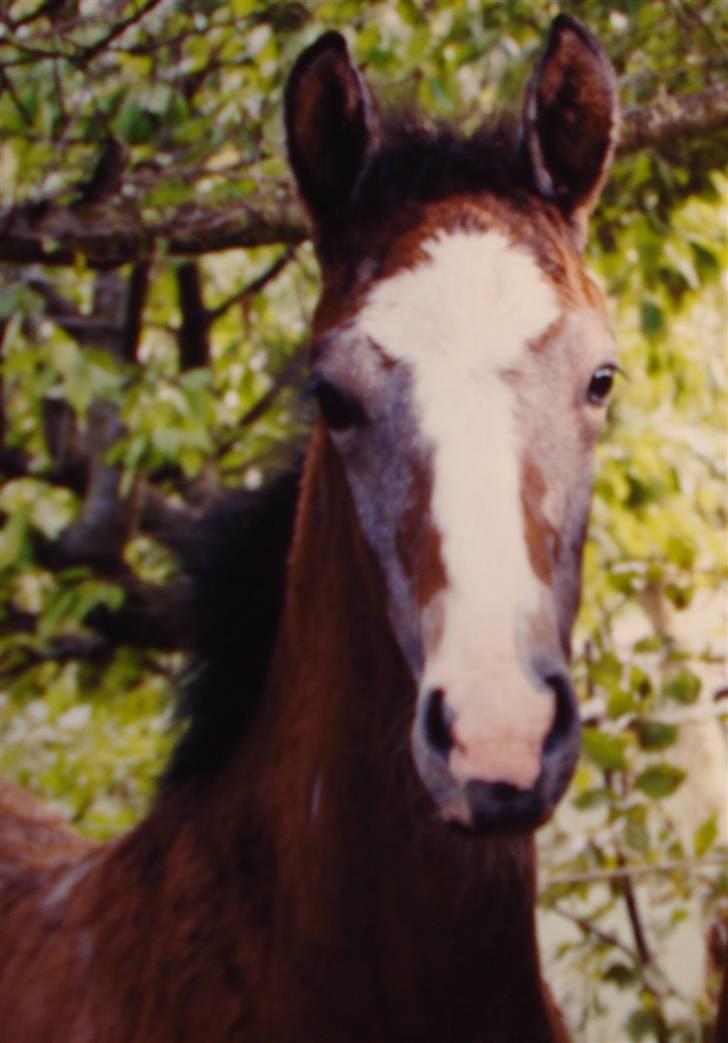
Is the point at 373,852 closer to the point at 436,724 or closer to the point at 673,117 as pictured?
the point at 436,724

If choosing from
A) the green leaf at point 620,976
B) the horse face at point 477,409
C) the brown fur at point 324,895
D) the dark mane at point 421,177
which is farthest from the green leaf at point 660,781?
the dark mane at point 421,177

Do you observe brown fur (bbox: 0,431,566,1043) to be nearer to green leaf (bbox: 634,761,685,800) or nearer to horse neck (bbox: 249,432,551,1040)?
horse neck (bbox: 249,432,551,1040)

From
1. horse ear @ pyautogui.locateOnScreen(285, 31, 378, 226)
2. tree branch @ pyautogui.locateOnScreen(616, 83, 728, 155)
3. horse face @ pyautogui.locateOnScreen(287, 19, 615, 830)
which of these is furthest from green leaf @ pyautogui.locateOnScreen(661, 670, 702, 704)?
horse ear @ pyautogui.locateOnScreen(285, 31, 378, 226)

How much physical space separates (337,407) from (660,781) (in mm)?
1475

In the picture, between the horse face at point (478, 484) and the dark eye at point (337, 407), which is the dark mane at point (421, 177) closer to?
the horse face at point (478, 484)

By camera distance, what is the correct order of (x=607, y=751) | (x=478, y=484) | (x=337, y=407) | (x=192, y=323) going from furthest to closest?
(x=192, y=323) → (x=607, y=751) → (x=337, y=407) → (x=478, y=484)

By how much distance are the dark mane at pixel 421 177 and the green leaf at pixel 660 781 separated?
1488 mm

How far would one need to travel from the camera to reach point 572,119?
210 cm

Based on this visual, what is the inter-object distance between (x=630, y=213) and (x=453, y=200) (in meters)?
1.74

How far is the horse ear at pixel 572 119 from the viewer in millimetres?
2051

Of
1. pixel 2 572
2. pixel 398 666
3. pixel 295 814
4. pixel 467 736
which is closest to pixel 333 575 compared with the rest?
pixel 398 666

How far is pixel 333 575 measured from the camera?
201 centimetres

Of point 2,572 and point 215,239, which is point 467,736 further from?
point 2,572

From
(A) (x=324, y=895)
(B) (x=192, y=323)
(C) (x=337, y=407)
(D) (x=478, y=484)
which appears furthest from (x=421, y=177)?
(B) (x=192, y=323)
